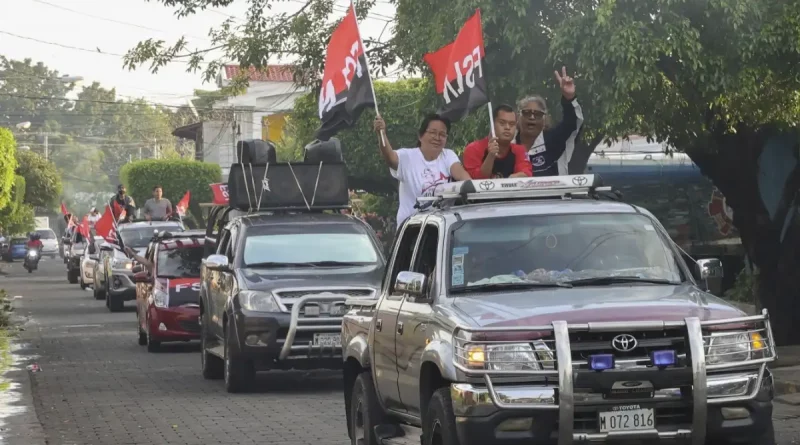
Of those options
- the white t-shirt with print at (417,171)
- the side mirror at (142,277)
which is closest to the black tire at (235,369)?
the white t-shirt with print at (417,171)

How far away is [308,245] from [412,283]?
780 centimetres

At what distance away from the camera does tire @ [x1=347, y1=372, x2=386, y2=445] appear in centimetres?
930

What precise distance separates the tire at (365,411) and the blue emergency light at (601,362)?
2.40 metres

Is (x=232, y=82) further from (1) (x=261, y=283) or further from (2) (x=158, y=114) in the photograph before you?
(2) (x=158, y=114)

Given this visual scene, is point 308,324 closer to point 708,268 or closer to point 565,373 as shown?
point 708,268

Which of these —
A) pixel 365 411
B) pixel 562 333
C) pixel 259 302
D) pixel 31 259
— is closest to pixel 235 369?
pixel 259 302

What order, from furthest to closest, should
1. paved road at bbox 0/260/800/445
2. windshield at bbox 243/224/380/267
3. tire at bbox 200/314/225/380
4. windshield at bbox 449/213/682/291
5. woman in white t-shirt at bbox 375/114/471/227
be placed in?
tire at bbox 200/314/225/380
windshield at bbox 243/224/380/267
paved road at bbox 0/260/800/445
woman in white t-shirt at bbox 375/114/471/227
windshield at bbox 449/213/682/291

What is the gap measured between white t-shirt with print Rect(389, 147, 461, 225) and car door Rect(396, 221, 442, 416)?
2.74 metres

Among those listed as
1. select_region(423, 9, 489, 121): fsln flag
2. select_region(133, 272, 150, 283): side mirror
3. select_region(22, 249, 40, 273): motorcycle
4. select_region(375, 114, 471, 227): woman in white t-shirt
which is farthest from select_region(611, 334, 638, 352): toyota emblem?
select_region(22, 249, 40, 273): motorcycle

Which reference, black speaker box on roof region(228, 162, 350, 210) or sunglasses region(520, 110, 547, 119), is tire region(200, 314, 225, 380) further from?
sunglasses region(520, 110, 547, 119)

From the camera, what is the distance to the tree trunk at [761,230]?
746 inches

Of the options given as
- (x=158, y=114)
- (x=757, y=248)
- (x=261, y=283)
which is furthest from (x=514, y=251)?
(x=158, y=114)

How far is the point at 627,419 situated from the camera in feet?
23.6

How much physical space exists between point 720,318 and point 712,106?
32.2 feet
